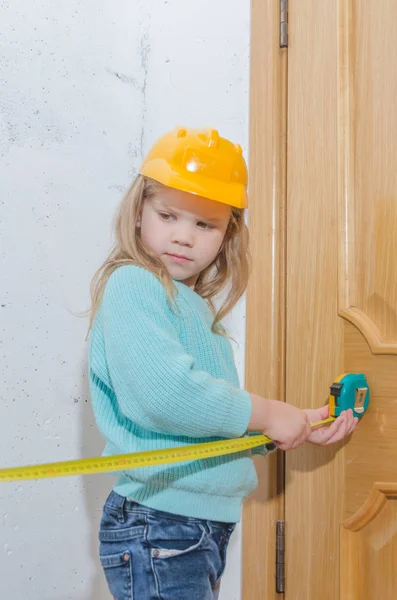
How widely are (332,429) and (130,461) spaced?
1.63 ft

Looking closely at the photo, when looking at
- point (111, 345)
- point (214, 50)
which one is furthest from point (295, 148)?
point (111, 345)

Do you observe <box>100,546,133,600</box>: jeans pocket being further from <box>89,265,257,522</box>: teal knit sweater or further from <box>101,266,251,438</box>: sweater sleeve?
<box>101,266,251,438</box>: sweater sleeve

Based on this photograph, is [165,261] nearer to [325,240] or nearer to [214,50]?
[325,240]

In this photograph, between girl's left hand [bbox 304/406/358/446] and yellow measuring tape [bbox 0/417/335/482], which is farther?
girl's left hand [bbox 304/406/358/446]

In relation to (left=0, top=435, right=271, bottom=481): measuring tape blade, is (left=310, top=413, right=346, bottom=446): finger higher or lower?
lower

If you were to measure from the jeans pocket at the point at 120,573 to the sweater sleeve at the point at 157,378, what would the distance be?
21 cm

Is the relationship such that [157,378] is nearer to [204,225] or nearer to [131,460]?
[131,460]

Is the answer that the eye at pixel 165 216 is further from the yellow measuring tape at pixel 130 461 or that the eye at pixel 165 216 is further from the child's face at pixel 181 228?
the yellow measuring tape at pixel 130 461

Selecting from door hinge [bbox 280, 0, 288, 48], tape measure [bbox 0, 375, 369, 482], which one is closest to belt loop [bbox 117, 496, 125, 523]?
tape measure [bbox 0, 375, 369, 482]

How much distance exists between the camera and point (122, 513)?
45.2 inches

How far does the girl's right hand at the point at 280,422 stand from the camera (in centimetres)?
116

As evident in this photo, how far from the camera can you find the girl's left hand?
1.36 metres

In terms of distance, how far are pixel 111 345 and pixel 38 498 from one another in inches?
21.6

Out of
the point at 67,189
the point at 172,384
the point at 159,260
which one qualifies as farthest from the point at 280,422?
the point at 67,189
